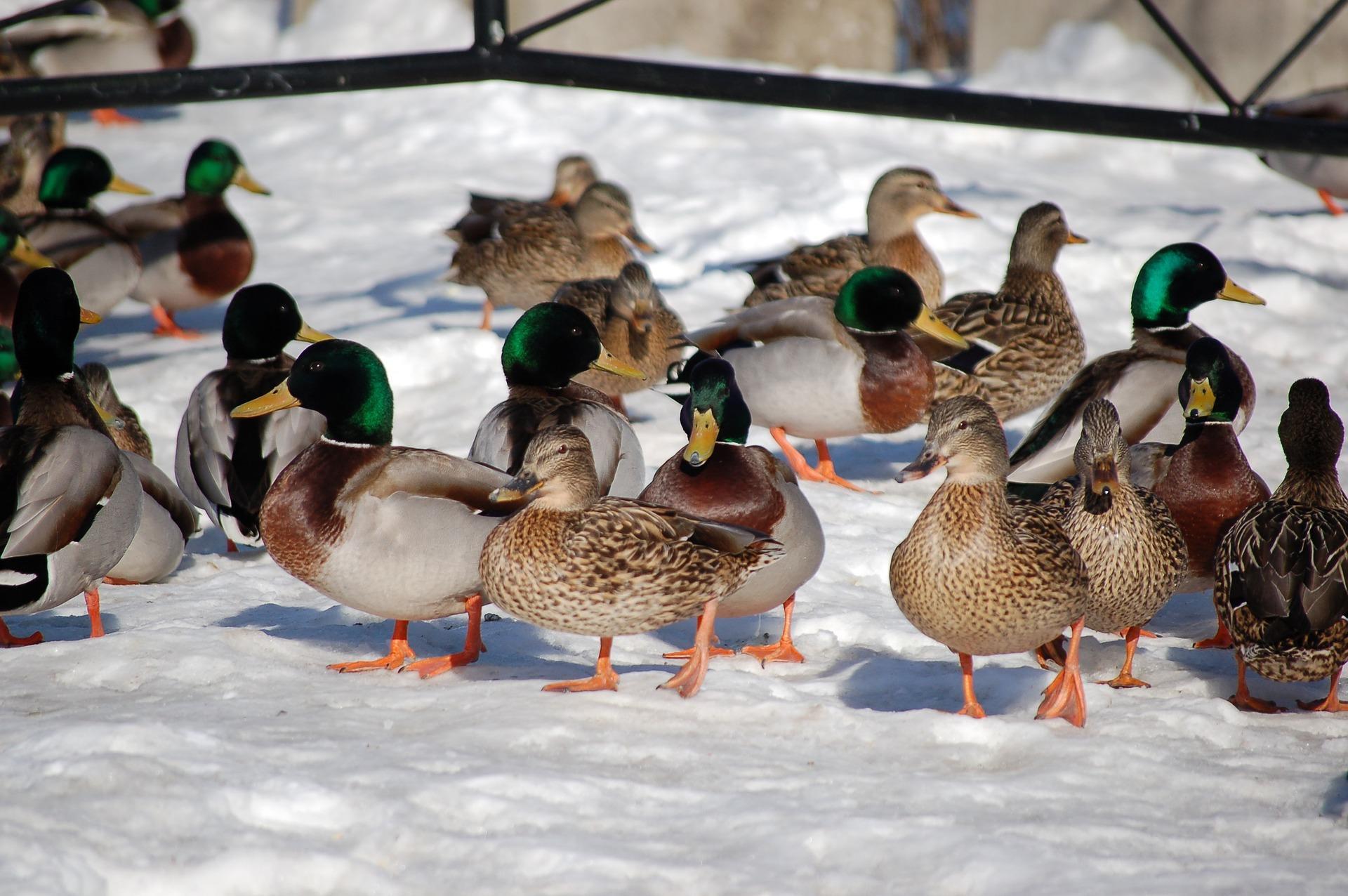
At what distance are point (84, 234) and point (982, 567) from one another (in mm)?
6183

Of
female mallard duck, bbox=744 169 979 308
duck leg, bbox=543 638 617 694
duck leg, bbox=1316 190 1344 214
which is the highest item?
duck leg, bbox=1316 190 1344 214

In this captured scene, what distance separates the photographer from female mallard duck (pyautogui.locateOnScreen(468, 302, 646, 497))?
194 inches

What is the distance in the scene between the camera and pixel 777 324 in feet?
20.7

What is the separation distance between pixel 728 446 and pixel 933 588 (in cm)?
95

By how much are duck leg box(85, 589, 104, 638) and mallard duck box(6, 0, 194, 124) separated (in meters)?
9.31

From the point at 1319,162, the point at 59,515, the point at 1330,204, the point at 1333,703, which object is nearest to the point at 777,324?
the point at 1333,703

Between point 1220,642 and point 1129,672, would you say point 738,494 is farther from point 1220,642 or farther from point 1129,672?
point 1220,642

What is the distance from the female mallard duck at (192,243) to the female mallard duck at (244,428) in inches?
106

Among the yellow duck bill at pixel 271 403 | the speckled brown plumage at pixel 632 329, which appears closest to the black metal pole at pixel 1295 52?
the speckled brown plumage at pixel 632 329

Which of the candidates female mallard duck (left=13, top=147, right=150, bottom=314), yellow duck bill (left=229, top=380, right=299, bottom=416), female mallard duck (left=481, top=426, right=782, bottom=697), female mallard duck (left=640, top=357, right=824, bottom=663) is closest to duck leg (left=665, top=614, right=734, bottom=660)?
female mallard duck (left=640, top=357, right=824, bottom=663)

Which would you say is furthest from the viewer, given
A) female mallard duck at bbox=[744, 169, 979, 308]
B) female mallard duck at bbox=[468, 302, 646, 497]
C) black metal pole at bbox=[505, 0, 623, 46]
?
female mallard duck at bbox=[744, 169, 979, 308]

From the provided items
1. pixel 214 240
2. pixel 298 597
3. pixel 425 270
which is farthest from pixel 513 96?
pixel 298 597

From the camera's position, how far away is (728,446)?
14.3ft

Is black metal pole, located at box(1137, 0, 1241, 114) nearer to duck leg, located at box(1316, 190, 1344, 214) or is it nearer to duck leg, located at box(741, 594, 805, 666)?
duck leg, located at box(741, 594, 805, 666)
